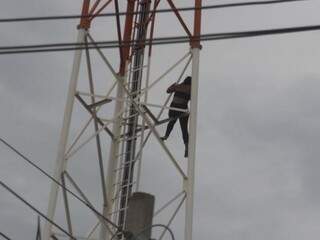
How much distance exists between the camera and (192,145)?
13492 millimetres

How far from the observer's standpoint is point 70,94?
45.8ft

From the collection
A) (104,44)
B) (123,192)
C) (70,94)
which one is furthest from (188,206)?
(104,44)

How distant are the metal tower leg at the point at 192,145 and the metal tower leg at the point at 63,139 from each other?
2.38 m

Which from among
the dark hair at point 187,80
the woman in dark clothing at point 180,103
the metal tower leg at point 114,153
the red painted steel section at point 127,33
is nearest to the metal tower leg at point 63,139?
the metal tower leg at point 114,153

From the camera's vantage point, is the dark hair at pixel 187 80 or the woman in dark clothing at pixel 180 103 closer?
the woman in dark clothing at pixel 180 103

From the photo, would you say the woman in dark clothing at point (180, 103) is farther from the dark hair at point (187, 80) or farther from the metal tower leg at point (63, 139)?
the metal tower leg at point (63, 139)

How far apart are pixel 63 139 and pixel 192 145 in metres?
2.53

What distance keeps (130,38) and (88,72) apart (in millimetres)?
1758

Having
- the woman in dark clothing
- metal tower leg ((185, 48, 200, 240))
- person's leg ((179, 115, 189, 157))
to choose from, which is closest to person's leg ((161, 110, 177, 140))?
the woman in dark clothing

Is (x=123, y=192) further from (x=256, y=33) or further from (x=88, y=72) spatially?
(x=256, y=33)

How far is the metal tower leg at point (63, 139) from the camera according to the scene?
12828 mm

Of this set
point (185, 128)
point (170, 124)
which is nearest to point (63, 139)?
point (170, 124)

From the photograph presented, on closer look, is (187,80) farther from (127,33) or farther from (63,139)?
(63,139)

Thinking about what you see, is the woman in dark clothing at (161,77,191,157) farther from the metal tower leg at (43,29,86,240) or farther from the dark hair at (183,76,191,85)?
the metal tower leg at (43,29,86,240)
